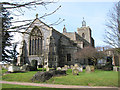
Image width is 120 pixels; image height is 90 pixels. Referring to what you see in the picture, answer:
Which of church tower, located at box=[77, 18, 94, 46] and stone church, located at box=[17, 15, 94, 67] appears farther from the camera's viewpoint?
church tower, located at box=[77, 18, 94, 46]

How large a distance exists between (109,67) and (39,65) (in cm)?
1615

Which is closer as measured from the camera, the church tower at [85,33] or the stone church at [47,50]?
the stone church at [47,50]

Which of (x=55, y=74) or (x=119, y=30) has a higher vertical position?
(x=119, y=30)

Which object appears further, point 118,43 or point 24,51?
point 24,51

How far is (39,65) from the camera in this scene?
30.5 metres

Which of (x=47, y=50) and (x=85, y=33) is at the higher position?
(x=85, y=33)

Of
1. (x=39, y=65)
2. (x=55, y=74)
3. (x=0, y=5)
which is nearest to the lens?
(x=0, y=5)

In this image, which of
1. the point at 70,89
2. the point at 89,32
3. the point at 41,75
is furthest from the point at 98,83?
the point at 89,32

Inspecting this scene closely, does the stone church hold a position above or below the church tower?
below

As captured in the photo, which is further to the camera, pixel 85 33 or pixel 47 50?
pixel 85 33

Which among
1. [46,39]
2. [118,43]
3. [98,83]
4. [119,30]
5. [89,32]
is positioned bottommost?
[98,83]

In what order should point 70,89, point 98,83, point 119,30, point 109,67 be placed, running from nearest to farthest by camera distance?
point 70,89 < point 98,83 < point 119,30 < point 109,67

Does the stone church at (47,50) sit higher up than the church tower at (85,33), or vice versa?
the church tower at (85,33)

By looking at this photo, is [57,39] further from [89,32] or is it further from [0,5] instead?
[0,5]
